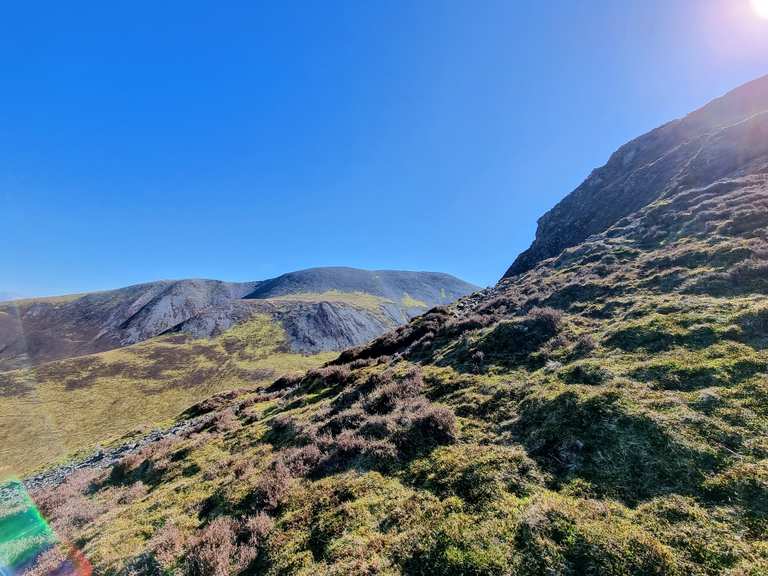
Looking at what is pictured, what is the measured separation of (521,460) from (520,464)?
163mm

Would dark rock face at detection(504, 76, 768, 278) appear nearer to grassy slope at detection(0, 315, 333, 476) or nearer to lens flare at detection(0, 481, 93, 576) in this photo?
lens flare at detection(0, 481, 93, 576)

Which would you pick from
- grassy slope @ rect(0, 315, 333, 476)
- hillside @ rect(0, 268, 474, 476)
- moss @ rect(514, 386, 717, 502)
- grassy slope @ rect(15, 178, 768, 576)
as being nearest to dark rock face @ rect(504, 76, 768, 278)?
grassy slope @ rect(15, 178, 768, 576)

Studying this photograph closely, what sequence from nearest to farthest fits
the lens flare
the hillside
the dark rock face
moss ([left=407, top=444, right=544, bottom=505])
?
1. moss ([left=407, top=444, right=544, bottom=505])
2. the lens flare
3. the dark rock face
4. the hillside

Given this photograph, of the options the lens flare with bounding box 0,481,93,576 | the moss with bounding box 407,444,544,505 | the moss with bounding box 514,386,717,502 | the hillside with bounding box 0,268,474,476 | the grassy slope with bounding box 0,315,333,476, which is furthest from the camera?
the hillside with bounding box 0,268,474,476

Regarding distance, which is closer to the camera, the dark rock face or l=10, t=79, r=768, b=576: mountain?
l=10, t=79, r=768, b=576: mountain

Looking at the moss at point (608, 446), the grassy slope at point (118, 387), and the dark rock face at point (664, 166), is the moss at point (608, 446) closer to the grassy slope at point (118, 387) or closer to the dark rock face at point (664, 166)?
the dark rock face at point (664, 166)

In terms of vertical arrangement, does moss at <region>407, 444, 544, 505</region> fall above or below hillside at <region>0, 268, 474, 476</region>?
below

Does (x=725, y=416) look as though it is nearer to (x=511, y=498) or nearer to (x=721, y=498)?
(x=721, y=498)

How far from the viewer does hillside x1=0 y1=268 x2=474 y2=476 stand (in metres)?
58.6

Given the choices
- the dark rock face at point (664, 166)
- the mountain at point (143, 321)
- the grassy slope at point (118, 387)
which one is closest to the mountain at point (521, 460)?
the dark rock face at point (664, 166)

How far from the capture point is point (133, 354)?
100 metres

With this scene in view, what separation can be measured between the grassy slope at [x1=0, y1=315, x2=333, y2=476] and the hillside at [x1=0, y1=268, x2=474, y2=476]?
26cm

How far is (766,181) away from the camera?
26609mm

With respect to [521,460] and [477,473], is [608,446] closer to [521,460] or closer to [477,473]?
[521,460]
